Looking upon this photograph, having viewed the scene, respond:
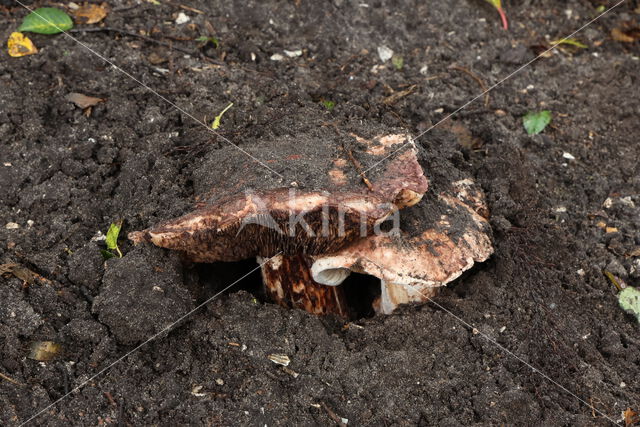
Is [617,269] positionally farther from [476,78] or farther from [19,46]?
[19,46]

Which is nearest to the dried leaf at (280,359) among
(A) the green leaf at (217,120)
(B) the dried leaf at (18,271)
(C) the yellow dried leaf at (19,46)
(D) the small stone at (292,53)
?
(B) the dried leaf at (18,271)

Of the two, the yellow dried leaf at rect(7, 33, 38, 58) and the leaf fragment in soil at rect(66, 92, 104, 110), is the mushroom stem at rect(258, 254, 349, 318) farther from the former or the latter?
the yellow dried leaf at rect(7, 33, 38, 58)

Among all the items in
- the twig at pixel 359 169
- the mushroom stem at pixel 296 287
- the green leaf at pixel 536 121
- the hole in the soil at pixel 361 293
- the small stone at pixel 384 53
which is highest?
the twig at pixel 359 169

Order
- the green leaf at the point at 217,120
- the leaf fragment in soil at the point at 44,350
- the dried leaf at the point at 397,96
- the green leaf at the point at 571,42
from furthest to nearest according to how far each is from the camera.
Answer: the green leaf at the point at 571,42 → the dried leaf at the point at 397,96 → the green leaf at the point at 217,120 → the leaf fragment in soil at the point at 44,350

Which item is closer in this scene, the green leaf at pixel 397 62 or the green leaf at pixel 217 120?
the green leaf at pixel 217 120

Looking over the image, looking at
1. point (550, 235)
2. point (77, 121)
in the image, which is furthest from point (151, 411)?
point (550, 235)

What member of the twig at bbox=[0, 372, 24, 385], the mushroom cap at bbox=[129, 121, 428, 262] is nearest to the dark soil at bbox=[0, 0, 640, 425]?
the twig at bbox=[0, 372, 24, 385]

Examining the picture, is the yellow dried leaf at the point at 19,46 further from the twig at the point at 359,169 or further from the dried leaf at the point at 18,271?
the twig at the point at 359,169
